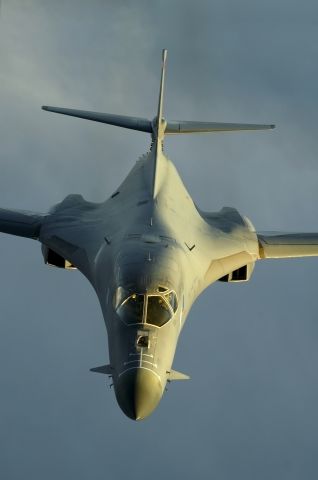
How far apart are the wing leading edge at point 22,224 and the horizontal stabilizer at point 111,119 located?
527cm

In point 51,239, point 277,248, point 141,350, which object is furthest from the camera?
point 277,248

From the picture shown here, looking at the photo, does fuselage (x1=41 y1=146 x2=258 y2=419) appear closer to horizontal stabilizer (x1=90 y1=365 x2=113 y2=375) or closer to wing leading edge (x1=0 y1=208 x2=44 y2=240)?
horizontal stabilizer (x1=90 y1=365 x2=113 y2=375)

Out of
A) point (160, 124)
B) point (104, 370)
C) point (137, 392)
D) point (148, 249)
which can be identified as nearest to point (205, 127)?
point (160, 124)

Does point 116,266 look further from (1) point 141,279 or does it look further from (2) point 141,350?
(2) point 141,350

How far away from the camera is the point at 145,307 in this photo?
23078 millimetres

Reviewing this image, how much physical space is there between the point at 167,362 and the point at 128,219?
8196mm

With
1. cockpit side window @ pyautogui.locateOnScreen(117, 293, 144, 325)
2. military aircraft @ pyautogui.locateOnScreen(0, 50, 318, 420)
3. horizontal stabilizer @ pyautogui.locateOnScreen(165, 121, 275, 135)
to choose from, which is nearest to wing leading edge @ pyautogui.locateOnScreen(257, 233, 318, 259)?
military aircraft @ pyautogui.locateOnScreen(0, 50, 318, 420)

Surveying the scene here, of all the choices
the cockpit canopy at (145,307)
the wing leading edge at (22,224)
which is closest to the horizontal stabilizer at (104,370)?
the cockpit canopy at (145,307)

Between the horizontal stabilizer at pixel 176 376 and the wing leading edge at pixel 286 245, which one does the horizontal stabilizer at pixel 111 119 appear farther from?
the horizontal stabilizer at pixel 176 376

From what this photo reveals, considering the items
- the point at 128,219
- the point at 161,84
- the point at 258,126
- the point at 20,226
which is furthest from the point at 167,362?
the point at 161,84

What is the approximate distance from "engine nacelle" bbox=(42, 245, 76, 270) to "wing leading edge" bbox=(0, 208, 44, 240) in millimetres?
774

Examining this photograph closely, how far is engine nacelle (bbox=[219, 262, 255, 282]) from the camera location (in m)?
34.2

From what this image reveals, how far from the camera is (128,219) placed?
30.4 m

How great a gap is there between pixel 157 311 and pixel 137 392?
2527mm
